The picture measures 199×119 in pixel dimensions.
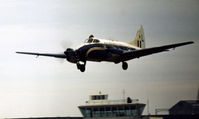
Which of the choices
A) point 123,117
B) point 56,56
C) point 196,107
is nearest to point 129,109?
point 123,117

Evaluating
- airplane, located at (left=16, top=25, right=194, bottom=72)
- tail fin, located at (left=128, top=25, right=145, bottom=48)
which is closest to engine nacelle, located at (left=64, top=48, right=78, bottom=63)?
airplane, located at (left=16, top=25, right=194, bottom=72)

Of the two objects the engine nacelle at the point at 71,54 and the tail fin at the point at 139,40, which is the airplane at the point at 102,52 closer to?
the engine nacelle at the point at 71,54

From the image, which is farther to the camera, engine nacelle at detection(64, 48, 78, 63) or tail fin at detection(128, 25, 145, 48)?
tail fin at detection(128, 25, 145, 48)

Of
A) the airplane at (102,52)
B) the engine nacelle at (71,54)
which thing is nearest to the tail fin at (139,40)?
the airplane at (102,52)

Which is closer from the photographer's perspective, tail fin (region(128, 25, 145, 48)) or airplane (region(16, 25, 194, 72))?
airplane (region(16, 25, 194, 72))

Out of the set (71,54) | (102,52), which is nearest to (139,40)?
(102,52)

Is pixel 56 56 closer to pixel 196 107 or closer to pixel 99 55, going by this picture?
pixel 99 55

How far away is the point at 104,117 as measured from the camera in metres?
114

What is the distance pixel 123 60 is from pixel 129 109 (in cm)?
4946

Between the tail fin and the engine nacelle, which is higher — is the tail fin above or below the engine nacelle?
above

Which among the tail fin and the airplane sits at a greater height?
the tail fin

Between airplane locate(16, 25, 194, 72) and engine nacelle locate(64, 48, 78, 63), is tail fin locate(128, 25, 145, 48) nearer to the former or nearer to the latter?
airplane locate(16, 25, 194, 72)

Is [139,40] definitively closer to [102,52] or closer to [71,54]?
[102,52]

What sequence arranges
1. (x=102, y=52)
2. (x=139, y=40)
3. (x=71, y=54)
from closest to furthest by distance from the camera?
1. (x=71, y=54)
2. (x=102, y=52)
3. (x=139, y=40)
